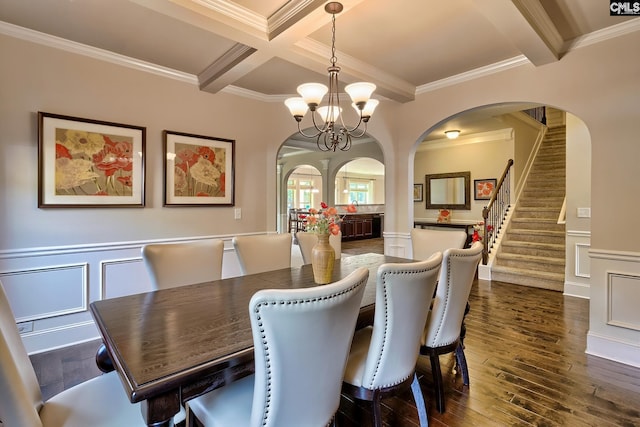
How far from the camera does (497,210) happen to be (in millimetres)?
6152

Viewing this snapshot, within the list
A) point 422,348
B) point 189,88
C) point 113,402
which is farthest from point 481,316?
point 189,88

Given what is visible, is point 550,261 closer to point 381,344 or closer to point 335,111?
point 335,111

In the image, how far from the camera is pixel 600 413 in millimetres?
1905

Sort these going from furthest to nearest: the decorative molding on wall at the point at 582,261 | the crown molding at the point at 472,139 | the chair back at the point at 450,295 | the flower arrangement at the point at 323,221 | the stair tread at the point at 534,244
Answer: the crown molding at the point at 472,139 < the stair tread at the point at 534,244 < the decorative molding on wall at the point at 582,261 < the flower arrangement at the point at 323,221 < the chair back at the point at 450,295

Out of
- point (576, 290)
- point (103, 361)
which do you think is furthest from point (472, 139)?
point (103, 361)

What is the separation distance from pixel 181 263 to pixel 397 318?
1.57m

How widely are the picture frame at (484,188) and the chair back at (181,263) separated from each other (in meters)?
6.55

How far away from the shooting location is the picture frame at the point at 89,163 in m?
2.63

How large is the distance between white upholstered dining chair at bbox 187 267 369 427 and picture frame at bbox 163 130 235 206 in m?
2.61

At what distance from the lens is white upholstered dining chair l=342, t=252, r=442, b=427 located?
1.34m

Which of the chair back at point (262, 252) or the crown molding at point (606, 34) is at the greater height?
the crown molding at point (606, 34)

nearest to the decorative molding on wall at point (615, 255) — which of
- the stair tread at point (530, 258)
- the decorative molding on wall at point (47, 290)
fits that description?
the stair tread at point (530, 258)

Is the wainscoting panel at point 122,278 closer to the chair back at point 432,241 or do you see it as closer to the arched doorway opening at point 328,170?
the arched doorway opening at point 328,170

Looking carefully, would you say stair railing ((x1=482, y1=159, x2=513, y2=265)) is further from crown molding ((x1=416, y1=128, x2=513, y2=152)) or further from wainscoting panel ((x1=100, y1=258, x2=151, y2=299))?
wainscoting panel ((x1=100, y1=258, x2=151, y2=299))
